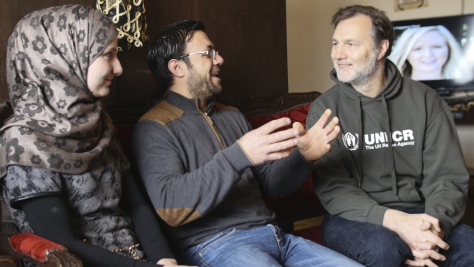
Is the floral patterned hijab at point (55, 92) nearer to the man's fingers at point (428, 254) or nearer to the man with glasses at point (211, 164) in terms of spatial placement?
the man with glasses at point (211, 164)

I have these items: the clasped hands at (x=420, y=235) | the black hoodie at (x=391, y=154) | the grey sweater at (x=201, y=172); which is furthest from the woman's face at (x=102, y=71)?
the clasped hands at (x=420, y=235)

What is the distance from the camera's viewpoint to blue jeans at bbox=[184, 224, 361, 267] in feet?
5.69

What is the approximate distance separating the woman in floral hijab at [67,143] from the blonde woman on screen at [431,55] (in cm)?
361

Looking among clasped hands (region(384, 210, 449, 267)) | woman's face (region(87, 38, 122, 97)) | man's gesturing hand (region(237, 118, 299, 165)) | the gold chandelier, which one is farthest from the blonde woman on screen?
woman's face (region(87, 38, 122, 97))

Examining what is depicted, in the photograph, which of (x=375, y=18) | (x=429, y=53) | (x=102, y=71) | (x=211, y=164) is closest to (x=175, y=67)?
(x=102, y=71)

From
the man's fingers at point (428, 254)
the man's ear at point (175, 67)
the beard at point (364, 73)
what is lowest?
the man's fingers at point (428, 254)

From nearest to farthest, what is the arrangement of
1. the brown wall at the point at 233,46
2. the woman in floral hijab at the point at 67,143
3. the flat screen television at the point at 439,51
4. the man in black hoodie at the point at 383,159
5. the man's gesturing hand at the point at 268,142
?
the woman in floral hijab at the point at 67,143 < the man's gesturing hand at the point at 268,142 < the man in black hoodie at the point at 383,159 < the brown wall at the point at 233,46 < the flat screen television at the point at 439,51

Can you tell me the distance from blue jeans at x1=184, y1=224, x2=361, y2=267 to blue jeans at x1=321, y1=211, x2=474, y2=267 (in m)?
0.11

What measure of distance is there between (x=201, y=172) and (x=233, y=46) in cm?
123

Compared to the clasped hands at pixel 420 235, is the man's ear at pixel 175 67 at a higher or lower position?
higher

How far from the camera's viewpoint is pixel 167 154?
1805mm

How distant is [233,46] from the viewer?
276cm

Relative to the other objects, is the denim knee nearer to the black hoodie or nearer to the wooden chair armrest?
the black hoodie

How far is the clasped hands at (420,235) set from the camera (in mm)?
1850
